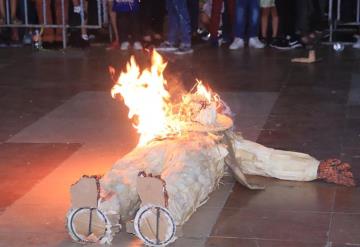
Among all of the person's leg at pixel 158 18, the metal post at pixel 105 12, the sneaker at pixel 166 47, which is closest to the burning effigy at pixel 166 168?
the sneaker at pixel 166 47

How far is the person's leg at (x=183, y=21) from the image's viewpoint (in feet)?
39.3

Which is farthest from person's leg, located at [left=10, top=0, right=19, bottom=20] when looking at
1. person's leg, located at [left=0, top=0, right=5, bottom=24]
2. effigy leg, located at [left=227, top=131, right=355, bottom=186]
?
effigy leg, located at [left=227, top=131, right=355, bottom=186]

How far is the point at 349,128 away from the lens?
Answer: 7574mm

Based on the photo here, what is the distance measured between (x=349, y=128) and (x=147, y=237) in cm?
333

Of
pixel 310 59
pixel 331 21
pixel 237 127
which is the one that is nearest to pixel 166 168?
pixel 237 127

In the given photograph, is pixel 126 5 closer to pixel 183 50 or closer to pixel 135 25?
pixel 135 25

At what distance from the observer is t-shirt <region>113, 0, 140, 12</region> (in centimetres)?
1227

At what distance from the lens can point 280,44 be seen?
40.2 ft

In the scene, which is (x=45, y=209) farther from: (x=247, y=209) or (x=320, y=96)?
(x=320, y=96)

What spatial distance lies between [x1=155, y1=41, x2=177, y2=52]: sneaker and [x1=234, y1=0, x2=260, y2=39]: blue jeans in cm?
96

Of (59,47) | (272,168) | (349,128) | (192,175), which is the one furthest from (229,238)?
(59,47)

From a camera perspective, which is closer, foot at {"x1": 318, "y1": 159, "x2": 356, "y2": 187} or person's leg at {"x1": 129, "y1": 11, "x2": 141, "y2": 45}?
foot at {"x1": 318, "y1": 159, "x2": 356, "y2": 187}

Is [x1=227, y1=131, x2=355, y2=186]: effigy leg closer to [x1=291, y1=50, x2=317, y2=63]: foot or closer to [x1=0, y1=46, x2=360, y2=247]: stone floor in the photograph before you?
[x1=0, y1=46, x2=360, y2=247]: stone floor

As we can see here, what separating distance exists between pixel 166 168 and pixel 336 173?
1.34 metres
